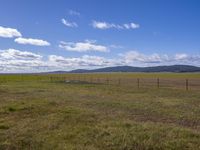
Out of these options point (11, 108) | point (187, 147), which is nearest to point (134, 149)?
point (187, 147)

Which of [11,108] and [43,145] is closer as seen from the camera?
[43,145]

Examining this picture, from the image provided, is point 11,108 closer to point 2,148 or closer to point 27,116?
point 27,116

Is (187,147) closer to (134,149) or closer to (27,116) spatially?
(134,149)

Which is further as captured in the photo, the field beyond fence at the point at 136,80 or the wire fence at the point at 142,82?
the field beyond fence at the point at 136,80

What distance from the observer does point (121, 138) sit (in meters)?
7.86

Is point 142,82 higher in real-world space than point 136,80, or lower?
higher

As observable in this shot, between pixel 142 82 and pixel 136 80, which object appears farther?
pixel 136 80

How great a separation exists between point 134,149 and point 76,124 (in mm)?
3288

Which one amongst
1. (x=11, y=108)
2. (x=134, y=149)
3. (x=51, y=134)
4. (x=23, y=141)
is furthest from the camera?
(x=11, y=108)

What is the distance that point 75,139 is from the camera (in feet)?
25.8

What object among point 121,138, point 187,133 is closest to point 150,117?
point 187,133

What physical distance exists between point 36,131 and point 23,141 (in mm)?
1164

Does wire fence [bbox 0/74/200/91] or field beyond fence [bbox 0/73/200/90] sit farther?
field beyond fence [bbox 0/73/200/90]

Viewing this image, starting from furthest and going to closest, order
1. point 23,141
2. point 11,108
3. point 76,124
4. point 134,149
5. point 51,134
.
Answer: point 11,108 → point 76,124 → point 51,134 → point 23,141 → point 134,149
